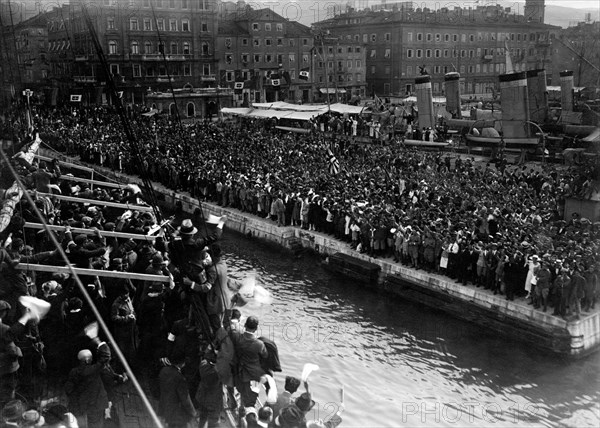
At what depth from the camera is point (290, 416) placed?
737 centimetres

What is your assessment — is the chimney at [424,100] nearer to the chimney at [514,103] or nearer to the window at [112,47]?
the chimney at [514,103]

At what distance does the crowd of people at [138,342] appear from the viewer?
7742 millimetres

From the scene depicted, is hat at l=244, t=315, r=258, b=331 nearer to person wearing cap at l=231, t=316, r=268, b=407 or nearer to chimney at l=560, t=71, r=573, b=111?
person wearing cap at l=231, t=316, r=268, b=407

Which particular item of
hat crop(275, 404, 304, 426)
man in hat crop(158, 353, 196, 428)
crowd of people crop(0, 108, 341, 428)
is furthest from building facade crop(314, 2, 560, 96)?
hat crop(275, 404, 304, 426)

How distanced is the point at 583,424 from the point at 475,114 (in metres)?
35.1

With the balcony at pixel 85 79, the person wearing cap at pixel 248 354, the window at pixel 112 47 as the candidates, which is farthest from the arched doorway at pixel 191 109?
the person wearing cap at pixel 248 354

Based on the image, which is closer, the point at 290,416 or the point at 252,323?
the point at 290,416

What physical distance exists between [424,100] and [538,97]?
782cm

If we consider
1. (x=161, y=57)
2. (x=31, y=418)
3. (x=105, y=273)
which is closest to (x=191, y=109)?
(x=161, y=57)

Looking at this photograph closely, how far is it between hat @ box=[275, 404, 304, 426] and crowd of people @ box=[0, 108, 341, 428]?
0.04 ft

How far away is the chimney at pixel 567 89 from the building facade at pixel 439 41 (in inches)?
1542

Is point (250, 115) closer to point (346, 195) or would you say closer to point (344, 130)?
point (344, 130)

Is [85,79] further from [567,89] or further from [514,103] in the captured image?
[567,89]

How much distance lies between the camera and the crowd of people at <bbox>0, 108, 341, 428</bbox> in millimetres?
7742
